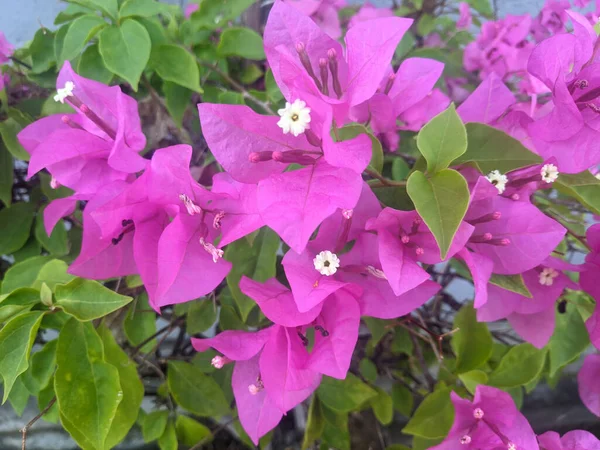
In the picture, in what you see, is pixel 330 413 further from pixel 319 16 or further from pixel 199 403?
pixel 319 16

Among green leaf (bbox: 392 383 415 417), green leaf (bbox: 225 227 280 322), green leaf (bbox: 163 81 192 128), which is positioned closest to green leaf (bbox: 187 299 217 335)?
green leaf (bbox: 225 227 280 322)

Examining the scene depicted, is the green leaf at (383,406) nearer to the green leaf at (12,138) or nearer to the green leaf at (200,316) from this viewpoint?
the green leaf at (200,316)

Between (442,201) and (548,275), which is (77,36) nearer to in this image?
(442,201)

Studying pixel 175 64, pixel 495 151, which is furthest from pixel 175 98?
pixel 495 151

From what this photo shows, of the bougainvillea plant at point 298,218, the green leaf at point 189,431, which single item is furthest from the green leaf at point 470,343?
the green leaf at point 189,431

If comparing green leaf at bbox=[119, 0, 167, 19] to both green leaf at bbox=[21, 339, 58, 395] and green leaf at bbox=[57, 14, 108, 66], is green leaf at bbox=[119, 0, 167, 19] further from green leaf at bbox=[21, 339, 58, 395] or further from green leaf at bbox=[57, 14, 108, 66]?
green leaf at bbox=[21, 339, 58, 395]

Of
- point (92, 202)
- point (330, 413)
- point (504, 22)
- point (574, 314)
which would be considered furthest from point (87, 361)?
point (504, 22)
